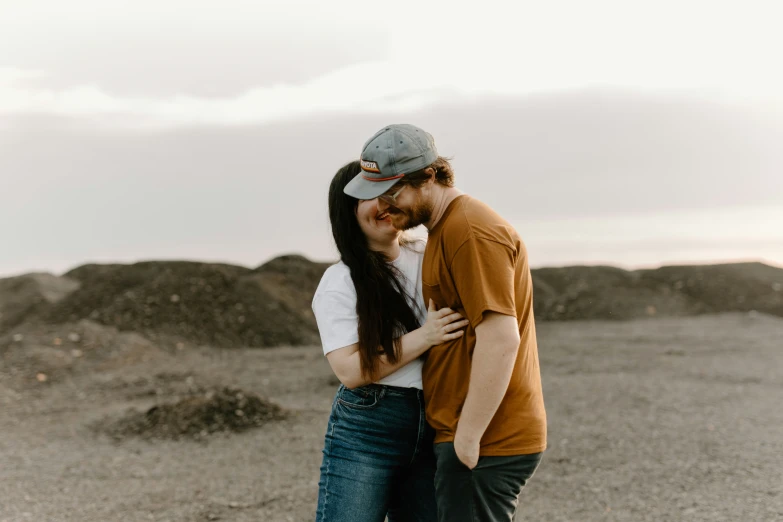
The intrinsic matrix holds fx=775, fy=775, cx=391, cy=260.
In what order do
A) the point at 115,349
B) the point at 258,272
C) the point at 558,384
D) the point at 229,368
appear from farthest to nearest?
1. the point at 258,272
2. the point at 115,349
3. the point at 229,368
4. the point at 558,384

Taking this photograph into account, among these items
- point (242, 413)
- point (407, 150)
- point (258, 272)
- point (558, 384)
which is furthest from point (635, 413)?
point (258, 272)

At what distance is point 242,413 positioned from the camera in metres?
8.16

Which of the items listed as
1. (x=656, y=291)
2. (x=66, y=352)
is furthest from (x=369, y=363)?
(x=656, y=291)

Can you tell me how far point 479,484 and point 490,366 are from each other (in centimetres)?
43

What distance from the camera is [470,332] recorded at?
7.95 ft

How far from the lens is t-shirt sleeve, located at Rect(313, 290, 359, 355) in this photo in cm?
261

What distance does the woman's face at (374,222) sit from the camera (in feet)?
8.84

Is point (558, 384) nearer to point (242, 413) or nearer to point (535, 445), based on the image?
point (242, 413)

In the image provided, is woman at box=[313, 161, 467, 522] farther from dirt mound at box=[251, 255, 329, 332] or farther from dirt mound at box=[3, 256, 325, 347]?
dirt mound at box=[251, 255, 329, 332]

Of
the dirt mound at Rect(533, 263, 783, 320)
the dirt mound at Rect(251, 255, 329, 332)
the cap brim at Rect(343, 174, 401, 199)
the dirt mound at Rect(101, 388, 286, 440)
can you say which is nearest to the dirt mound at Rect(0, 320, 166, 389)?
the dirt mound at Rect(251, 255, 329, 332)

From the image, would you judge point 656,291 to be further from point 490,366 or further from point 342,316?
point 490,366

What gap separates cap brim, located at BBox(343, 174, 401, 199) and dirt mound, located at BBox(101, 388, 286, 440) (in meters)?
5.90

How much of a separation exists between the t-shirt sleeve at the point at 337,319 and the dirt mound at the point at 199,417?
221 inches

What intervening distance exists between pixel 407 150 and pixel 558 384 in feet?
24.6
